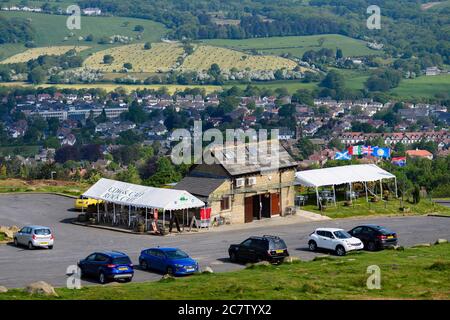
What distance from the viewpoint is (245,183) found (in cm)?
5684

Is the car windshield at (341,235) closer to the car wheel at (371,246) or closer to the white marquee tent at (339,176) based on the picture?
the car wheel at (371,246)

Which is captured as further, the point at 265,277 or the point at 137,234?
Answer: the point at 137,234

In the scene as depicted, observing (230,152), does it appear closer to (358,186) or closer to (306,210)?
(306,210)

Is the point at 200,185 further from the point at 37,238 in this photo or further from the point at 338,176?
the point at 37,238

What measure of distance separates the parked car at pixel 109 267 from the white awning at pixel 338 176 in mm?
24398

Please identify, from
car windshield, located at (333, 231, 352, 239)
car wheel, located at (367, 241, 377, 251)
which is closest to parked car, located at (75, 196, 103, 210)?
car windshield, located at (333, 231, 352, 239)

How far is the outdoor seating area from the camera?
52188 mm

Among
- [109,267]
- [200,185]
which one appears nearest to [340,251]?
[109,267]

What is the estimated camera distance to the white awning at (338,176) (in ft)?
201

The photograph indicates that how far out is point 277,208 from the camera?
58.8 metres
